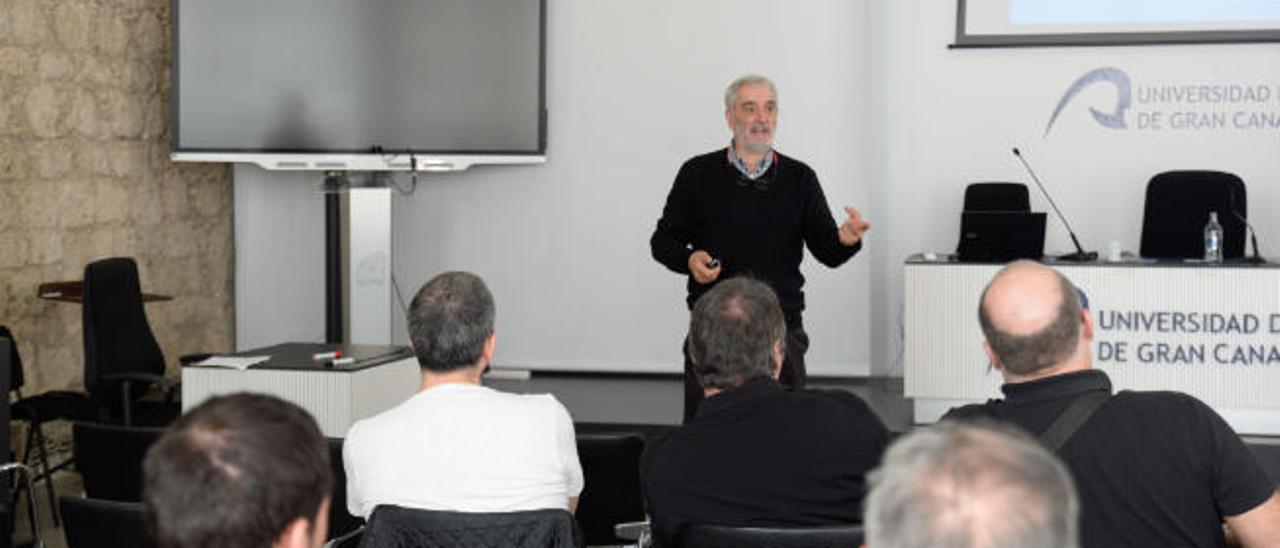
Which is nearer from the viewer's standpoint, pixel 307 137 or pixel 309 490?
pixel 309 490

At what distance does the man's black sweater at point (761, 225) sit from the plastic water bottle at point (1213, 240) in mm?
2631

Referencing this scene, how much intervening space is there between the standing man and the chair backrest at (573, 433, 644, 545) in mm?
1051

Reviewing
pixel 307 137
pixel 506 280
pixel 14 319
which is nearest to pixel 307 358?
pixel 14 319

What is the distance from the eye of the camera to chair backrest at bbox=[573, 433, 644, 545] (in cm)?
369

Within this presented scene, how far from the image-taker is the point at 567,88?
8.66m

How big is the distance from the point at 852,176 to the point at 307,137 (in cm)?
290

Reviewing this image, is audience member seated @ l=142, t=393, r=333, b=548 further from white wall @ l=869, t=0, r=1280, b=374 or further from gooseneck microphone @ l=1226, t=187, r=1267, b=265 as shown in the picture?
white wall @ l=869, t=0, r=1280, b=374

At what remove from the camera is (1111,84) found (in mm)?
8148

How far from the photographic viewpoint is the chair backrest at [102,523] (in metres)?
2.82

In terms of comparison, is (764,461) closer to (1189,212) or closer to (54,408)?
(54,408)

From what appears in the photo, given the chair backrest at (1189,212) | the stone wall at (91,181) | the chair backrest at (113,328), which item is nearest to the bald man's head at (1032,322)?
the chair backrest at (113,328)

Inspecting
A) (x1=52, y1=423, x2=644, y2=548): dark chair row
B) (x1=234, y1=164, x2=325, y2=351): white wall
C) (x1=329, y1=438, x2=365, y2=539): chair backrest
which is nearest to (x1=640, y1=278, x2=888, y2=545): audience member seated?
(x1=52, y1=423, x2=644, y2=548): dark chair row

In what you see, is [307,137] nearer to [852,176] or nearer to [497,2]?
[497,2]

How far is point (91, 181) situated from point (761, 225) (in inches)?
143
